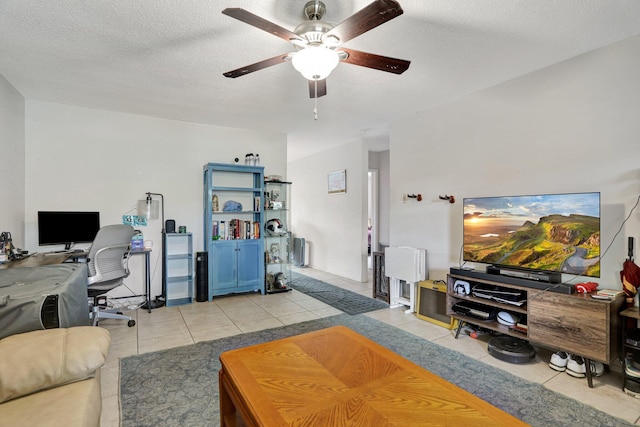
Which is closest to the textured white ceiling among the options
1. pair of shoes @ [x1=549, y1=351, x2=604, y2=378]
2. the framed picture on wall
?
the framed picture on wall

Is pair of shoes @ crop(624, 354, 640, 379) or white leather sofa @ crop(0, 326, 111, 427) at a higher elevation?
white leather sofa @ crop(0, 326, 111, 427)

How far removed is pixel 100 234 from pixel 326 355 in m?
2.63

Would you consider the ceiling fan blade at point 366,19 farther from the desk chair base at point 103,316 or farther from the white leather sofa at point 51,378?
the desk chair base at point 103,316

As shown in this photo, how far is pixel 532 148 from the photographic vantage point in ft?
9.37

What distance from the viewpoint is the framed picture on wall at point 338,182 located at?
5691 millimetres

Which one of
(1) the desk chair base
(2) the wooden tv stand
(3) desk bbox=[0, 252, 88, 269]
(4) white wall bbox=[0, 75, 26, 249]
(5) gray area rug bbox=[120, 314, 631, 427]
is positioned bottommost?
(5) gray area rug bbox=[120, 314, 631, 427]

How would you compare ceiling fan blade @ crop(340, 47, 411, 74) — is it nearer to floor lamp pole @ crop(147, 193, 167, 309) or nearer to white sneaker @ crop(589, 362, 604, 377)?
white sneaker @ crop(589, 362, 604, 377)

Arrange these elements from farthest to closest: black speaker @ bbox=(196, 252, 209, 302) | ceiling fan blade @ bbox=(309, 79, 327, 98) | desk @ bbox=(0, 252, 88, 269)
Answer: black speaker @ bbox=(196, 252, 209, 302)
desk @ bbox=(0, 252, 88, 269)
ceiling fan blade @ bbox=(309, 79, 327, 98)

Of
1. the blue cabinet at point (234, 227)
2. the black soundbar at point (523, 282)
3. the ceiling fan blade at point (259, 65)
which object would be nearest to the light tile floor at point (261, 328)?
the blue cabinet at point (234, 227)

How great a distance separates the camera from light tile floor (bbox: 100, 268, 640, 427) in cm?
205

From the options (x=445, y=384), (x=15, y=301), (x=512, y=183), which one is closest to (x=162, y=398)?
(x=15, y=301)

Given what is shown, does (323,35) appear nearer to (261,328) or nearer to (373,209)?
(261,328)

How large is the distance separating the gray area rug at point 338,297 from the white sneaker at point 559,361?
6.07ft

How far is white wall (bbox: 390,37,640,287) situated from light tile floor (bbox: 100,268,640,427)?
785 millimetres
